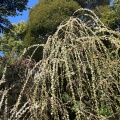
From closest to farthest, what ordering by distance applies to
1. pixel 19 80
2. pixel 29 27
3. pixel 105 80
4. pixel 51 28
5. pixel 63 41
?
1. pixel 105 80
2. pixel 63 41
3. pixel 19 80
4. pixel 51 28
5. pixel 29 27

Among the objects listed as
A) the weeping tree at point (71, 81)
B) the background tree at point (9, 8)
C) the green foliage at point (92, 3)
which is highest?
the green foliage at point (92, 3)

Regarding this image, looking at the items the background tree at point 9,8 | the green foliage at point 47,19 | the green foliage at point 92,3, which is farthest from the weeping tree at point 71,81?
the green foliage at point 92,3

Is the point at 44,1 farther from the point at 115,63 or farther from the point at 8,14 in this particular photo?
the point at 115,63

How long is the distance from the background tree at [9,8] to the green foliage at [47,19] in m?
6.40

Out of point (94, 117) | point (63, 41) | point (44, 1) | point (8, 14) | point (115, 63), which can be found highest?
point (44, 1)

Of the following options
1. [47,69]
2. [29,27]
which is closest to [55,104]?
[47,69]

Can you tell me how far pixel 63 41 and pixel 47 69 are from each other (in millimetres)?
204

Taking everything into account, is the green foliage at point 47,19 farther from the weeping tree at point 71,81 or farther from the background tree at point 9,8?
the weeping tree at point 71,81

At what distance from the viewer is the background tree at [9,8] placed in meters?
5.43

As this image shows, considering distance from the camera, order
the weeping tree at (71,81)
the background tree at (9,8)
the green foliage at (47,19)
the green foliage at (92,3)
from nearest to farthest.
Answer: the weeping tree at (71,81), the background tree at (9,8), the green foliage at (47,19), the green foliage at (92,3)

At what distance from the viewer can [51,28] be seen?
12.2 metres

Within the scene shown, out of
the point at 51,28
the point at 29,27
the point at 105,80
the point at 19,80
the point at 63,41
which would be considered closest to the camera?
the point at 105,80

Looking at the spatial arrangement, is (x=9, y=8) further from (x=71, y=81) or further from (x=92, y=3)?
(x=92, y=3)

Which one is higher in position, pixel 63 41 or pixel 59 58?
pixel 63 41
